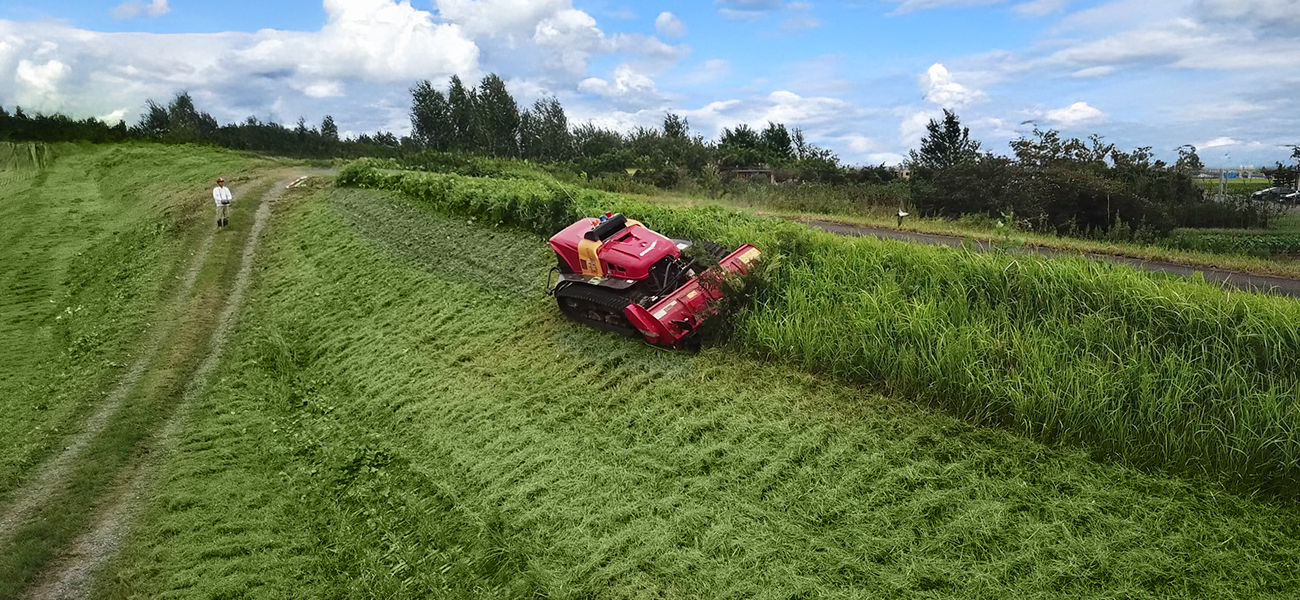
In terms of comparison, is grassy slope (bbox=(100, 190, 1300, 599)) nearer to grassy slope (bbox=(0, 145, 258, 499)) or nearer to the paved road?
grassy slope (bbox=(0, 145, 258, 499))

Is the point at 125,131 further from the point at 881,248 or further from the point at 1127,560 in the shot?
the point at 1127,560

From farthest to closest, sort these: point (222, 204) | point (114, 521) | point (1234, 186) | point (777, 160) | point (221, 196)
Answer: point (777, 160) → point (222, 204) → point (221, 196) → point (1234, 186) → point (114, 521)

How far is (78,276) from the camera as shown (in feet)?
49.1

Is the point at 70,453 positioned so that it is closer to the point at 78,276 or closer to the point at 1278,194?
the point at 78,276

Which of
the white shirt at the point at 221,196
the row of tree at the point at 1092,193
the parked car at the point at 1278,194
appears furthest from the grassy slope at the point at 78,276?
the parked car at the point at 1278,194

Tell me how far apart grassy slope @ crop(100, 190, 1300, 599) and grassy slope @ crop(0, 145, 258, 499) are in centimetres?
202

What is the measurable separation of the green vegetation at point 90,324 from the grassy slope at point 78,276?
30mm

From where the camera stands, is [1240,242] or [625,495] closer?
Answer: [625,495]

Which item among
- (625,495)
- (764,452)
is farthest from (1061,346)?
(625,495)

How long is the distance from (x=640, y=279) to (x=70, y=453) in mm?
6189

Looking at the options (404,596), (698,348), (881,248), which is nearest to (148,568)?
(404,596)

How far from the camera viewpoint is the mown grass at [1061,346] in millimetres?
4711

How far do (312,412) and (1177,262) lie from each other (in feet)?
34.7

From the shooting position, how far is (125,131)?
33469 mm
